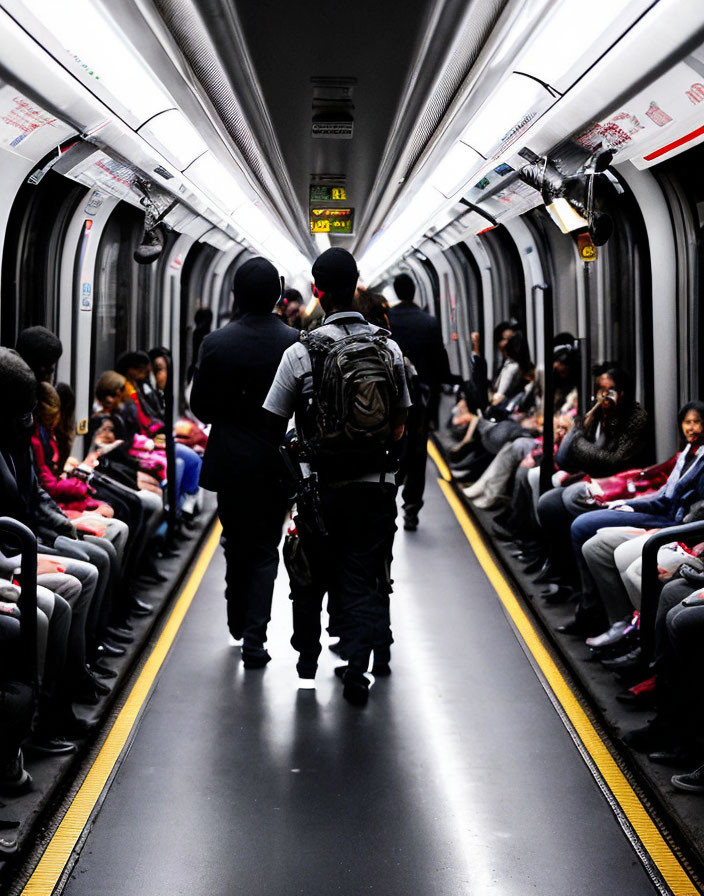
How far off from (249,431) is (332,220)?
872 centimetres

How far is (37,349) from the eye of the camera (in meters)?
5.84

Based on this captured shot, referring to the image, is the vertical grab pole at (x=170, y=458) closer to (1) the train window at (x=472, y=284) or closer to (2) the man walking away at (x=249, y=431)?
(2) the man walking away at (x=249, y=431)

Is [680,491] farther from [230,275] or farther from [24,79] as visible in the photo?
[230,275]

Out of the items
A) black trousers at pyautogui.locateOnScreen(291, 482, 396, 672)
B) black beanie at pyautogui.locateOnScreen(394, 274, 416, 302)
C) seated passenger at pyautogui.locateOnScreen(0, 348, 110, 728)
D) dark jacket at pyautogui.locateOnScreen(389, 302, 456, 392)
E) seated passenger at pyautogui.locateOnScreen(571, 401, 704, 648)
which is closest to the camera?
seated passenger at pyautogui.locateOnScreen(0, 348, 110, 728)

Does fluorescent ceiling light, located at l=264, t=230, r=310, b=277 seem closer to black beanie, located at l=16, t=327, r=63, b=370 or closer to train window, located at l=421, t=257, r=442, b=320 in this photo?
train window, located at l=421, t=257, r=442, b=320

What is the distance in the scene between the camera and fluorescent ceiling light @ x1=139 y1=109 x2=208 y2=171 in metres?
6.76

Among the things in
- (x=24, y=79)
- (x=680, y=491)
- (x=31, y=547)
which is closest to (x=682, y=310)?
(x=680, y=491)

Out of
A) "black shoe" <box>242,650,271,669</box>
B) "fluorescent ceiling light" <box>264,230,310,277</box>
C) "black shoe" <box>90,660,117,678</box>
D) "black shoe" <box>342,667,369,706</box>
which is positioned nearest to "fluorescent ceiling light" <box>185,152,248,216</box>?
"black shoe" <box>242,650,271,669</box>

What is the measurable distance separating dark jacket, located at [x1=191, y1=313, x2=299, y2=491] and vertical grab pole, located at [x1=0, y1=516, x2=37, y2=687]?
1.67m

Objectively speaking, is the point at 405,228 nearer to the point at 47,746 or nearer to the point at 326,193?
the point at 326,193

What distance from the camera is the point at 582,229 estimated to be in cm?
732

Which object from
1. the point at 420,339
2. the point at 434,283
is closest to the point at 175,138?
the point at 420,339

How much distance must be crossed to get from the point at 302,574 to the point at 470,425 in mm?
7344

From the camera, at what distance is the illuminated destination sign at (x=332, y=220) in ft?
44.2
